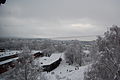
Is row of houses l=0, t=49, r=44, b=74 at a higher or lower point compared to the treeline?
lower

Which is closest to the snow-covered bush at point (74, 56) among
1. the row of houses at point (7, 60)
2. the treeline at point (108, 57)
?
the row of houses at point (7, 60)

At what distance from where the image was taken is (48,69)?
45.8m

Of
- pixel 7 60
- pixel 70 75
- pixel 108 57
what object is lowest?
pixel 70 75

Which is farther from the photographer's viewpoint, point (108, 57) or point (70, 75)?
point (70, 75)

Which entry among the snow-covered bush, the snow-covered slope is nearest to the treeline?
the snow-covered slope

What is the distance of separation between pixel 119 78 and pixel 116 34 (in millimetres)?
4043

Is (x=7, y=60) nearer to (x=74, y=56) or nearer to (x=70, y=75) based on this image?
(x=70, y=75)

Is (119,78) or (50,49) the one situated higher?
(119,78)

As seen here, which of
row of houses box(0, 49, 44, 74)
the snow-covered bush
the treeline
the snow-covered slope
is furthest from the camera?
the snow-covered bush

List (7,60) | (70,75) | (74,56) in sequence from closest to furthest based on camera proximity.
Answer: (70,75)
(7,60)
(74,56)

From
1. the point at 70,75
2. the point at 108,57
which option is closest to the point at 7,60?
the point at 70,75

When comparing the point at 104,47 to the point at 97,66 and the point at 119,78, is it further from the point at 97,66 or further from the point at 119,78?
the point at 119,78

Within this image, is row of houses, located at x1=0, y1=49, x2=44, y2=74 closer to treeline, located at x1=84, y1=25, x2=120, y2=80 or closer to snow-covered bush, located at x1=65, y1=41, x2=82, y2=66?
treeline, located at x1=84, y1=25, x2=120, y2=80

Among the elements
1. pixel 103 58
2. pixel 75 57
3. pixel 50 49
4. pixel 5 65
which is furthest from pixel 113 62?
pixel 50 49
